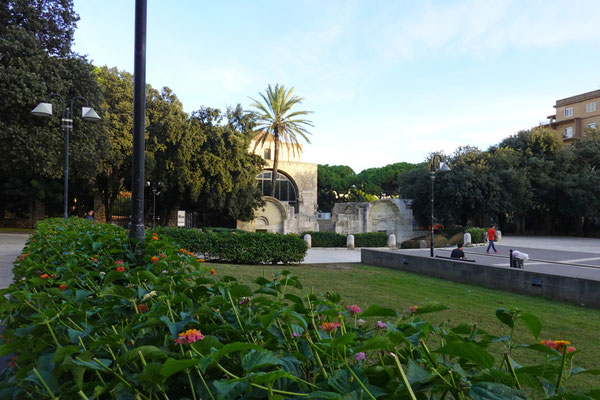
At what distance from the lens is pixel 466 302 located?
848 centimetres

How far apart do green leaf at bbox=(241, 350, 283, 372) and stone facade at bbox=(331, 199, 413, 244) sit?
33.5m

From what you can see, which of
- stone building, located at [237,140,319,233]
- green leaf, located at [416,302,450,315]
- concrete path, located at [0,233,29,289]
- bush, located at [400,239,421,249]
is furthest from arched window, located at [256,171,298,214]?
green leaf, located at [416,302,450,315]

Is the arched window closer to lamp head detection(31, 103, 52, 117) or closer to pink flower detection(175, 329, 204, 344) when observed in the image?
lamp head detection(31, 103, 52, 117)

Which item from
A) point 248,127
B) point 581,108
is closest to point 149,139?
point 248,127

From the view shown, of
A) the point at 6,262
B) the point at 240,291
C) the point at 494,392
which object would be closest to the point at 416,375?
the point at 494,392

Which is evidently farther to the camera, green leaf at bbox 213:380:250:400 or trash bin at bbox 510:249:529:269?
trash bin at bbox 510:249:529:269

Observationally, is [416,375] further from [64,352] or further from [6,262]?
[6,262]

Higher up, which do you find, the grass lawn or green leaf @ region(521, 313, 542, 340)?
green leaf @ region(521, 313, 542, 340)

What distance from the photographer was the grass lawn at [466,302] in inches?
228

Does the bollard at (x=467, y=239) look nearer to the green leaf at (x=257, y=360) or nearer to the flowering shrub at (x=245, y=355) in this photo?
the flowering shrub at (x=245, y=355)

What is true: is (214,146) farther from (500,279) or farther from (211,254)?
(500,279)

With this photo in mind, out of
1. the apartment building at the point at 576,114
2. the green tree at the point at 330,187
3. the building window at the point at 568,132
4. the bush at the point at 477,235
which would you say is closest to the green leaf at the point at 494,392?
the bush at the point at 477,235

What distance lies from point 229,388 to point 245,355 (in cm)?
17

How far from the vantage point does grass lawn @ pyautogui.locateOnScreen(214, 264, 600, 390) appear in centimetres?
580
